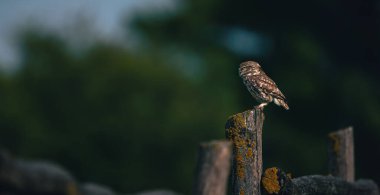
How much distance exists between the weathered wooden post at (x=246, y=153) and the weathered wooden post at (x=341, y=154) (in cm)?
408

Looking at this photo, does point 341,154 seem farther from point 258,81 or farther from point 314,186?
point 314,186

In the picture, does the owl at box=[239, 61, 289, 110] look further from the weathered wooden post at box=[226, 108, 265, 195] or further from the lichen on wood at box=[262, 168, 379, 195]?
the weathered wooden post at box=[226, 108, 265, 195]

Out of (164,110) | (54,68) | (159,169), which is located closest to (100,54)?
(54,68)

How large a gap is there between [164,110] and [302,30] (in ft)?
18.2

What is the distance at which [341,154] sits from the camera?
1509 centimetres

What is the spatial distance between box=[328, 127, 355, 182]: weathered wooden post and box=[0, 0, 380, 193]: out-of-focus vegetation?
1573cm

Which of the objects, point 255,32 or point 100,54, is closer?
point 255,32

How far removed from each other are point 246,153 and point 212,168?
3.12 m

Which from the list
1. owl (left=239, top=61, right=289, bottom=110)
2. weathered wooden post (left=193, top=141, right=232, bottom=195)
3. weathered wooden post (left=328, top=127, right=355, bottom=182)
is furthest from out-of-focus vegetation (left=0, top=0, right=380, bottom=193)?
owl (left=239, top=61, right=289, bottom=110)

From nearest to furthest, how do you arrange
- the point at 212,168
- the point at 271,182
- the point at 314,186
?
the point at 271,182, the point at 314,186, the point at 212,168

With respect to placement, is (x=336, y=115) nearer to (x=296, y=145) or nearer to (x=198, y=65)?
(x=296, y=145)

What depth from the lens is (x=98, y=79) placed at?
3772cm

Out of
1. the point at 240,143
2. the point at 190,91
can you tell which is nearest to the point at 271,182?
the point at 240,143

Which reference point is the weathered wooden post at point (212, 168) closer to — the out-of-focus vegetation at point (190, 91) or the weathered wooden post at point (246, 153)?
the weathered wooden post at point (246, 153)
